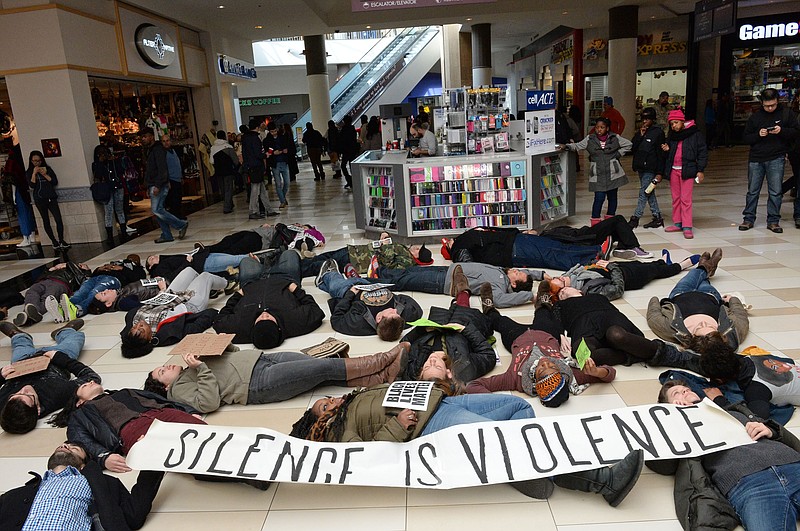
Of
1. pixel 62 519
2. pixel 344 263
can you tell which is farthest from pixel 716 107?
pixel 62 519

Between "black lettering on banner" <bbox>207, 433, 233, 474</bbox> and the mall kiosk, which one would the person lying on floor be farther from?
the mall kiosk

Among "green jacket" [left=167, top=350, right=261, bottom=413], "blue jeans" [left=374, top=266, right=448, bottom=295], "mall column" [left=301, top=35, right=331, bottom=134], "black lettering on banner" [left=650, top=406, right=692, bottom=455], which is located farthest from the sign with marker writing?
"mall column" [left=301, top=35, right=331, bottom=134]

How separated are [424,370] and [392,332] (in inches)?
48.5

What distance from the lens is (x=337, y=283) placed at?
18.7 ft

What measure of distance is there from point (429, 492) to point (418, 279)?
3.09m

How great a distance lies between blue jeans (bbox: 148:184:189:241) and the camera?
29.9 ft

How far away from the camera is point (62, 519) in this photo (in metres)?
2.42

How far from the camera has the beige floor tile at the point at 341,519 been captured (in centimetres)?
264

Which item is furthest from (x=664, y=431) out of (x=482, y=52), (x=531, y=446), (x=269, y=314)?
(x=482, y=52)

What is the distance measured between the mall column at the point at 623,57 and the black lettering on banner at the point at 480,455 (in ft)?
49.4

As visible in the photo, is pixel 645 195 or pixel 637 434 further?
pixel 645 195

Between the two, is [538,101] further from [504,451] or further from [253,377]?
[504,451]

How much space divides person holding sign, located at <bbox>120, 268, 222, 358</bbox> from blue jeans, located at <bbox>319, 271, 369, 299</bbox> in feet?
3.59

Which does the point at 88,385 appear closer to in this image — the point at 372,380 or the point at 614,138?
the point at 372,380
